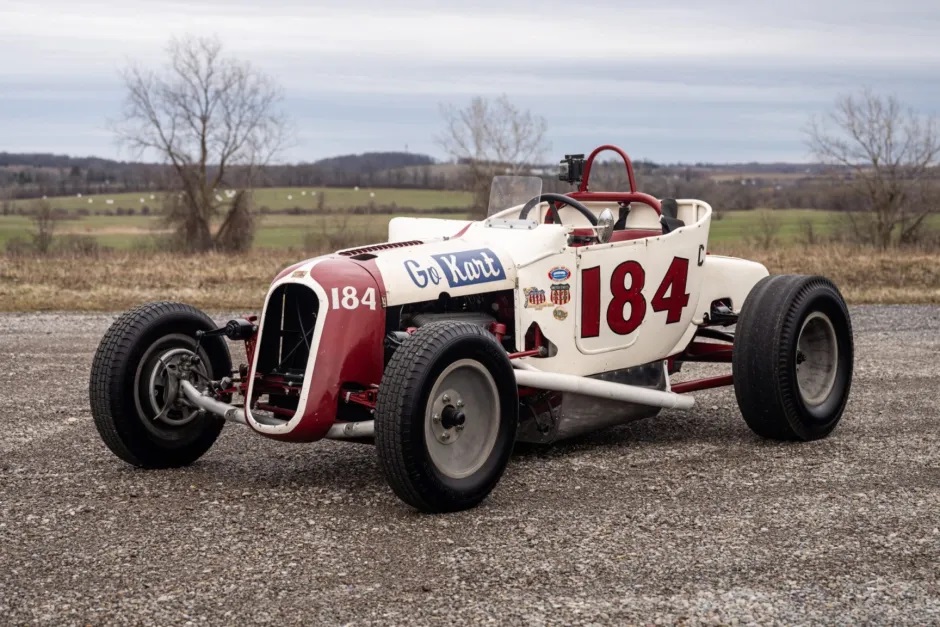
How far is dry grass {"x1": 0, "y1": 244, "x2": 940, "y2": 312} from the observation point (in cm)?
1723

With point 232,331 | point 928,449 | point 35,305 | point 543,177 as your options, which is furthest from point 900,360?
point 35,305

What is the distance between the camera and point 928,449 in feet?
24.3

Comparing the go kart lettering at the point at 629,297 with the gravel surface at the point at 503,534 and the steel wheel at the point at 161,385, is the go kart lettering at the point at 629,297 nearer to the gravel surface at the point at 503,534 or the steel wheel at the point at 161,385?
the gravel surface at the point at 503,534

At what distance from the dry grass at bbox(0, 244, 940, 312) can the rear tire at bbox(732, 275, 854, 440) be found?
9.87 meters

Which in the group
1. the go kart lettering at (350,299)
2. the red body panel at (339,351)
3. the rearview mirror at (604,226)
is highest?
the rearview mirror at (604,226)

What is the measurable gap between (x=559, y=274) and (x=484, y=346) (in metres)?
1.36

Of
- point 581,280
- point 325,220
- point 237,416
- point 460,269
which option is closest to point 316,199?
point 325,220

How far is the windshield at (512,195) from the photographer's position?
7.89 metres

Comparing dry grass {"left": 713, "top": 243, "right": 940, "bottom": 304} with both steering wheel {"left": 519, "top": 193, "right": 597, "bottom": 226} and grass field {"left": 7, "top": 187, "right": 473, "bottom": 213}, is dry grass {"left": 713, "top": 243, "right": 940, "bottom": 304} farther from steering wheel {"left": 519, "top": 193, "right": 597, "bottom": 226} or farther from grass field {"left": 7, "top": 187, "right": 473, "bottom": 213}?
grass field {"left": 7, "top": 187, "right": 473, "bottom": 213}

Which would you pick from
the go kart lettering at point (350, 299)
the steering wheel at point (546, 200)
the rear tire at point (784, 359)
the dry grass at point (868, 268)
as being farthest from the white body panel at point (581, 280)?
the dry grass at point (868, 268)

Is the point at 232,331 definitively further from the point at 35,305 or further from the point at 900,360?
the point at 35,305

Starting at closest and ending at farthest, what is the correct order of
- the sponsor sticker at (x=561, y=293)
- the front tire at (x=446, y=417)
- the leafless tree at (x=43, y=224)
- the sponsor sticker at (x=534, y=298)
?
the front tire at (x=446, y=417) → the sponsor sticker at (x=534, y=298) → the sponsor sticker at (x=561, y=293) → the leafless tree at (x=43, y=224)

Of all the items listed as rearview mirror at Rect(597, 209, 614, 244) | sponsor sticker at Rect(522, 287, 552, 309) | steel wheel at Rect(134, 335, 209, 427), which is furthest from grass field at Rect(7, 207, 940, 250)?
steel wheel at Rect(134, 335, 209, 427)

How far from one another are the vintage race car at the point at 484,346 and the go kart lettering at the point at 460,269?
0.03 ft
